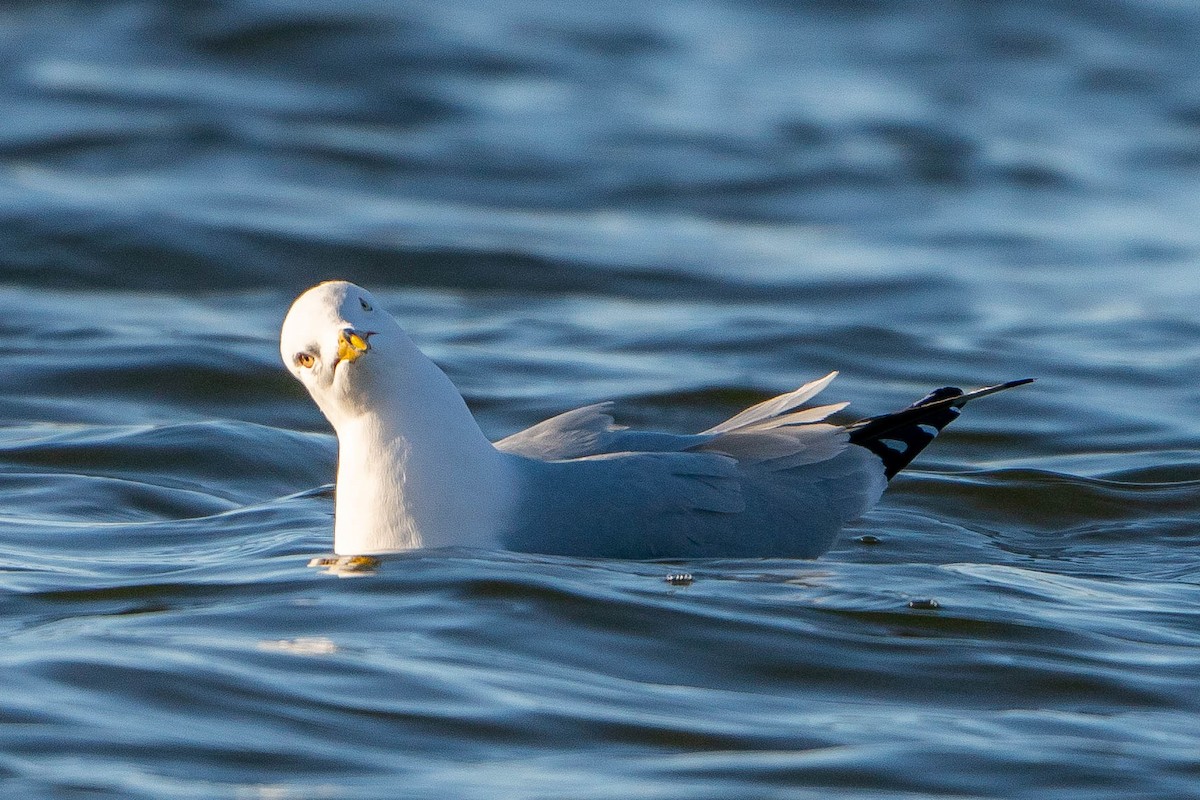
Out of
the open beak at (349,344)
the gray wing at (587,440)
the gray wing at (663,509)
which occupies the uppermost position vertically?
the open beak at (349,344)

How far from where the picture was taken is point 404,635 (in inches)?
186

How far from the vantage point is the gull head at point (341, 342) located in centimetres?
501

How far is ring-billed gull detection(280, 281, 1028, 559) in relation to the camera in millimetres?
5152

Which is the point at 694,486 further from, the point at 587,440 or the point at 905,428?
the point at 905,428

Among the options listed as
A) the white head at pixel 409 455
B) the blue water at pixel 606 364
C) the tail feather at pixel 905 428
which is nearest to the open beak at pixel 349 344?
the white head at pixel 409 455

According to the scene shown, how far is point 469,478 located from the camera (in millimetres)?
5266

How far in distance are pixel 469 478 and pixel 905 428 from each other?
155 cm

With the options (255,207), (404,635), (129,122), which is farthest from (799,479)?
(129,122)

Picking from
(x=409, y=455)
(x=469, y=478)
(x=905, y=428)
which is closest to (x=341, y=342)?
(x=409, y=455)

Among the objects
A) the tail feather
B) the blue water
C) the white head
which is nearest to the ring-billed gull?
the white head

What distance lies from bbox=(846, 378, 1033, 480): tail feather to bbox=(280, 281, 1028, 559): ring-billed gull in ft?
1.60

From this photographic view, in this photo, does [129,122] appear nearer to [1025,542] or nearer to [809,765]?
[1025,542]

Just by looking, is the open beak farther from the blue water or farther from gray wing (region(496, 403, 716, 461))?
gray wing (region(496, 403, 716, 461))

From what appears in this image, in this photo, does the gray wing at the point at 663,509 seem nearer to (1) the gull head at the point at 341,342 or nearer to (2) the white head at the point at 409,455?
(2) the white head at the point at 409,455
